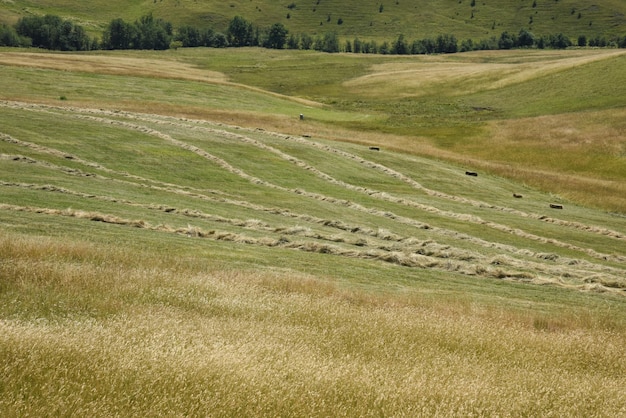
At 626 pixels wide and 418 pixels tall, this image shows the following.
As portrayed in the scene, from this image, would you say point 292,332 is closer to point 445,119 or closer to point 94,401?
point 94,401

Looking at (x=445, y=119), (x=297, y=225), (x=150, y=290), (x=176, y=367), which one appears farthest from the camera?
(x=445, y=119)

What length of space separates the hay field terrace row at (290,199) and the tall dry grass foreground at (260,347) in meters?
8.85

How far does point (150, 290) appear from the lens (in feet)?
54.9

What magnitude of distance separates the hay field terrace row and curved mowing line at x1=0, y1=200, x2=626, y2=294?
8 centimetres

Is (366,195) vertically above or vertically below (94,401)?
below

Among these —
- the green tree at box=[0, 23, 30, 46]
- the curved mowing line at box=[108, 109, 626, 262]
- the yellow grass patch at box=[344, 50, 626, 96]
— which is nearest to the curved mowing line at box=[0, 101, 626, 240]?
the curved mowing line at box=[108, 109, 626, 262]

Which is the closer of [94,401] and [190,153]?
[94,401]

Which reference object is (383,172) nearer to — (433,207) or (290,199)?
(433,207)

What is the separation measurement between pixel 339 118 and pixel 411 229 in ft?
228

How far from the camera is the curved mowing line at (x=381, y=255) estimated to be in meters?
29.4

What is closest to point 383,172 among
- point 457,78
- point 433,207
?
point 433,207

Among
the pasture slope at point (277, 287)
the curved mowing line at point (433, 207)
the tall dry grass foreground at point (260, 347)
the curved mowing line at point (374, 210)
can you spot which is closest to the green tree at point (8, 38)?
the curved mowing line at point (433, 207)

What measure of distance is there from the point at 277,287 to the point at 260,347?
7.25 meters

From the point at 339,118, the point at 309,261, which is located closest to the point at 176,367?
the point at 309,261
